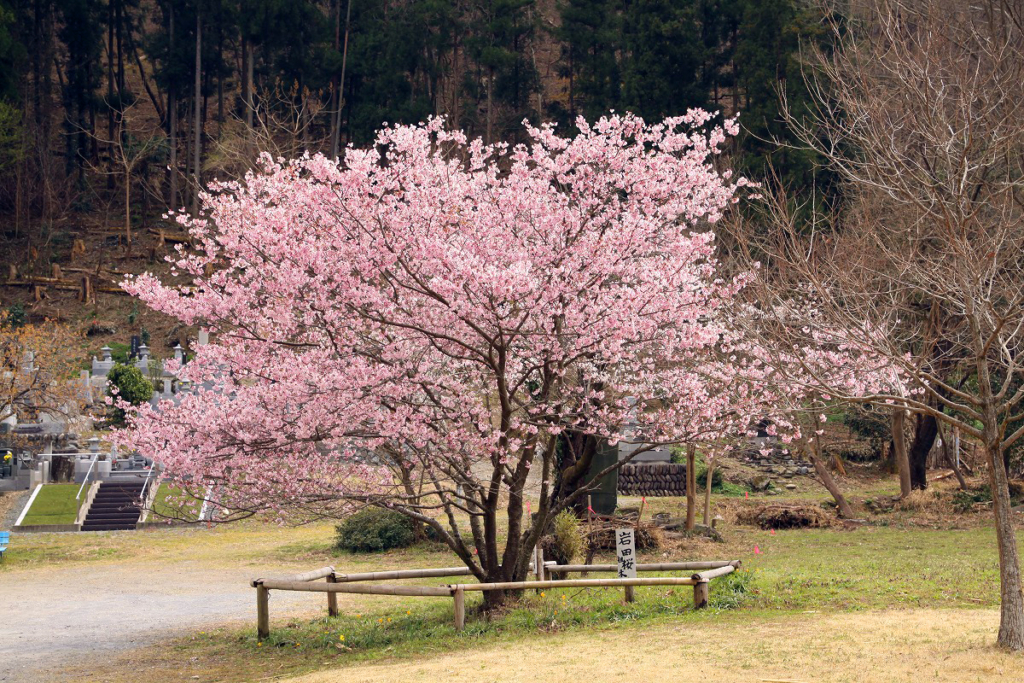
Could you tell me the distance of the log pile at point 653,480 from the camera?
88.8ft

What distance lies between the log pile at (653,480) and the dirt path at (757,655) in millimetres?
16340

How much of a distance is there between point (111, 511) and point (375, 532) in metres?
9.09

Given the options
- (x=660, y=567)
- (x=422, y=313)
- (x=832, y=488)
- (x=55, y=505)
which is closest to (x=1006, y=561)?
(x=660, y=567)

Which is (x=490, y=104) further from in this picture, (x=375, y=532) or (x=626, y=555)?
(x=626, y=555)

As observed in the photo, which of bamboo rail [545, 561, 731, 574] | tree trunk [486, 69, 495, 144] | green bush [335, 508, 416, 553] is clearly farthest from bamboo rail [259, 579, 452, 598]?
tree trunk [486, 69, 495, 144]

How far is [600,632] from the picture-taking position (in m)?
10.8

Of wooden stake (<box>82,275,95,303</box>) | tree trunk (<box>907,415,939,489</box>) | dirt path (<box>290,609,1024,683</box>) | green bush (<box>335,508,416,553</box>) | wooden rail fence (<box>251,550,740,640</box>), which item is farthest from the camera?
wooden stake (<box>82,275,95,303</box>)

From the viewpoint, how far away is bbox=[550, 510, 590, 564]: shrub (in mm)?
15734

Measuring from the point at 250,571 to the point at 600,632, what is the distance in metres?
10.3

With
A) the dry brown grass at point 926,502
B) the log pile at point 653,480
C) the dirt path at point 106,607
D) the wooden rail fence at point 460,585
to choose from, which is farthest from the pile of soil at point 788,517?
the dirt path at point 106,607

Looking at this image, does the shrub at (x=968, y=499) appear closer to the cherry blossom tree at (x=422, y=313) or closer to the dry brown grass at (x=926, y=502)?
the dry brown grass at (x=926, y=502)

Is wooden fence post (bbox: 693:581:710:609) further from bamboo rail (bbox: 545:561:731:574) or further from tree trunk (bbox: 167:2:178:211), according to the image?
tree trunk (bbox: 167:2:178:211)

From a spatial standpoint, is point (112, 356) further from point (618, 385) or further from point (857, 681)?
point (857, 681)

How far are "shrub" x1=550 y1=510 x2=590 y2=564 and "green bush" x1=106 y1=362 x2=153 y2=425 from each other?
64.4ft
